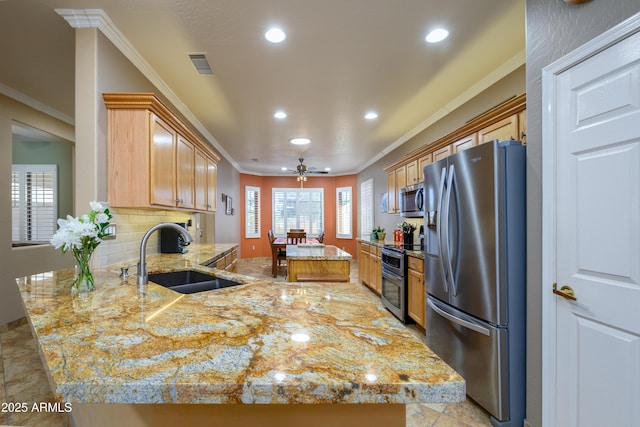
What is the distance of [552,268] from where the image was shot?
156 cm

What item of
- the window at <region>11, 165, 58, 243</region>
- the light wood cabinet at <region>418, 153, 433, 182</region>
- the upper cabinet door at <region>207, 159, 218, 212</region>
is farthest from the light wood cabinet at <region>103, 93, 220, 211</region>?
the window at <region>11, 165, 58, 243</region>

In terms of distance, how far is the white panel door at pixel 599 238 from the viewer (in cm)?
122

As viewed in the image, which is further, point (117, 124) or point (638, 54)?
point (117, 124)

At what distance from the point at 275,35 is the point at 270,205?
285 inches

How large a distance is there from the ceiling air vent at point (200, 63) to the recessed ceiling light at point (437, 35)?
1931 millimetres

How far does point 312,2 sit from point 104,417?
2.42 m

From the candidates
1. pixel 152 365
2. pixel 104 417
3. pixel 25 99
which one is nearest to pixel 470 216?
pixel 152 365

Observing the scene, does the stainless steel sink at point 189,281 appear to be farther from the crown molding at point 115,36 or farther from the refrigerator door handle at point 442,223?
the crown molding at point 115,36

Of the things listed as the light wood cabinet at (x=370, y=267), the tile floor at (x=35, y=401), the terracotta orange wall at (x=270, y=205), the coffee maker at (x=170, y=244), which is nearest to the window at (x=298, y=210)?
the terracotta orange wall at (x=270, y=205)

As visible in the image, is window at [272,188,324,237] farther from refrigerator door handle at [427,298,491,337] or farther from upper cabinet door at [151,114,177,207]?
refrigerator door handle at [427,298,491,337]

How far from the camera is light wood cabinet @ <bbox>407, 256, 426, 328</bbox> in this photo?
312 centimetres

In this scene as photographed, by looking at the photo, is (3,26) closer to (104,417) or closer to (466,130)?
(104,417)

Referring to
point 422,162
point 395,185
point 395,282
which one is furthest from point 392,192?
point 395,282

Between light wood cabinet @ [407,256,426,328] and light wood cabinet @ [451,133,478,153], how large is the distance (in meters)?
1.27
